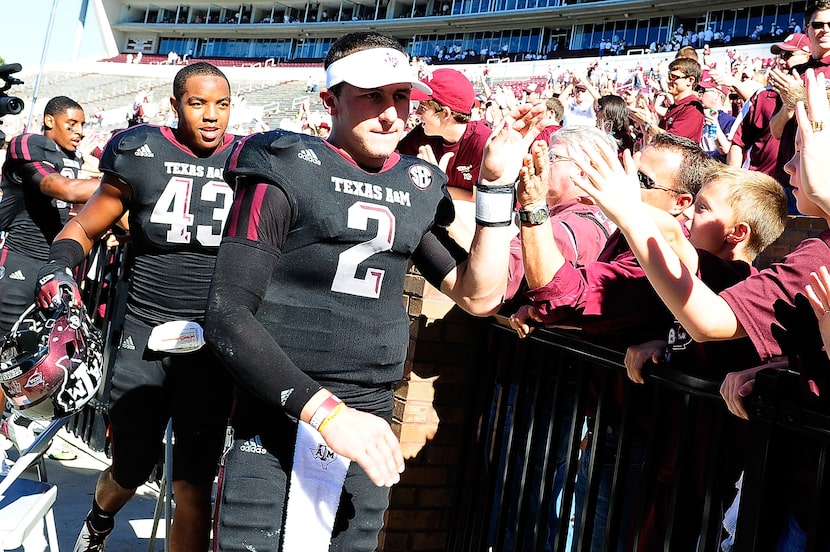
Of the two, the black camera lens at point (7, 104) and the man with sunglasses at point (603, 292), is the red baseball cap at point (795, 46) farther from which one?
the black camera lens at point (7, 104)

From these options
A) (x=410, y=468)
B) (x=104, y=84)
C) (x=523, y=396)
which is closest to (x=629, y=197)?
(x=523, y=396)

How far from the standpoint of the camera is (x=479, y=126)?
4.98 meters

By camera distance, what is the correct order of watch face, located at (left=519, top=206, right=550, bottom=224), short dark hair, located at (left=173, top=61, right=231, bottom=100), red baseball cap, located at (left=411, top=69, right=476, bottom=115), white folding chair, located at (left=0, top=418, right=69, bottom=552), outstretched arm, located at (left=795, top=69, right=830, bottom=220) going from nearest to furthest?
outstretched arm, located at (left=795, top=69, right=830, bottom=220), watch face, located at (left=519, top=206, right=550, bottom=224), white folding chair, located at (left=0, top=418, right=69, bottom=552), short dark hair, located at (left=173, top=61, right=231, bottom=100), red baseball cap, located at (left=411, top=69, right=476, bottom=115)

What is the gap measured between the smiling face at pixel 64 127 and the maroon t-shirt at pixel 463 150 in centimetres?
261

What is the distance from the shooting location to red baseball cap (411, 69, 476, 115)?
15.2 ft

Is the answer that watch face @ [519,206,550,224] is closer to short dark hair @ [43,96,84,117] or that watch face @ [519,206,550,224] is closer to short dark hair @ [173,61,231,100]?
short dark hair @ [173,61,231,100]

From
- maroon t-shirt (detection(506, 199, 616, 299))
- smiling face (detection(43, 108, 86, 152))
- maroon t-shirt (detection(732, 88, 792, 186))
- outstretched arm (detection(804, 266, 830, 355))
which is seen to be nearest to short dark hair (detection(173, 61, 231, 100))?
maroon t-shirt (detection(506, 199, 616, 299))

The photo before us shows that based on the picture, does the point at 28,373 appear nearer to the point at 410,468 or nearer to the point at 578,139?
the point at 410,468

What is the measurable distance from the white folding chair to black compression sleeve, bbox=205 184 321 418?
1247 millimetres

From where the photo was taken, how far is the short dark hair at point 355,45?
2434mm

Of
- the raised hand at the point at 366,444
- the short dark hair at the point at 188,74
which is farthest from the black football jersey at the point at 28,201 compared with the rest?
the raised hand at the point at 366,444

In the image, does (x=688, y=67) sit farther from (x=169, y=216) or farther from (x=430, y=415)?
(x=169, y=216)

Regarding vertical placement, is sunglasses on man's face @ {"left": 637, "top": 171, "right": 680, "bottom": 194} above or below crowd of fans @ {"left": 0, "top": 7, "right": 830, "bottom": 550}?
above

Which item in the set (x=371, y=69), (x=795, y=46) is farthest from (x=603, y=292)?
(x=795, y=46)
